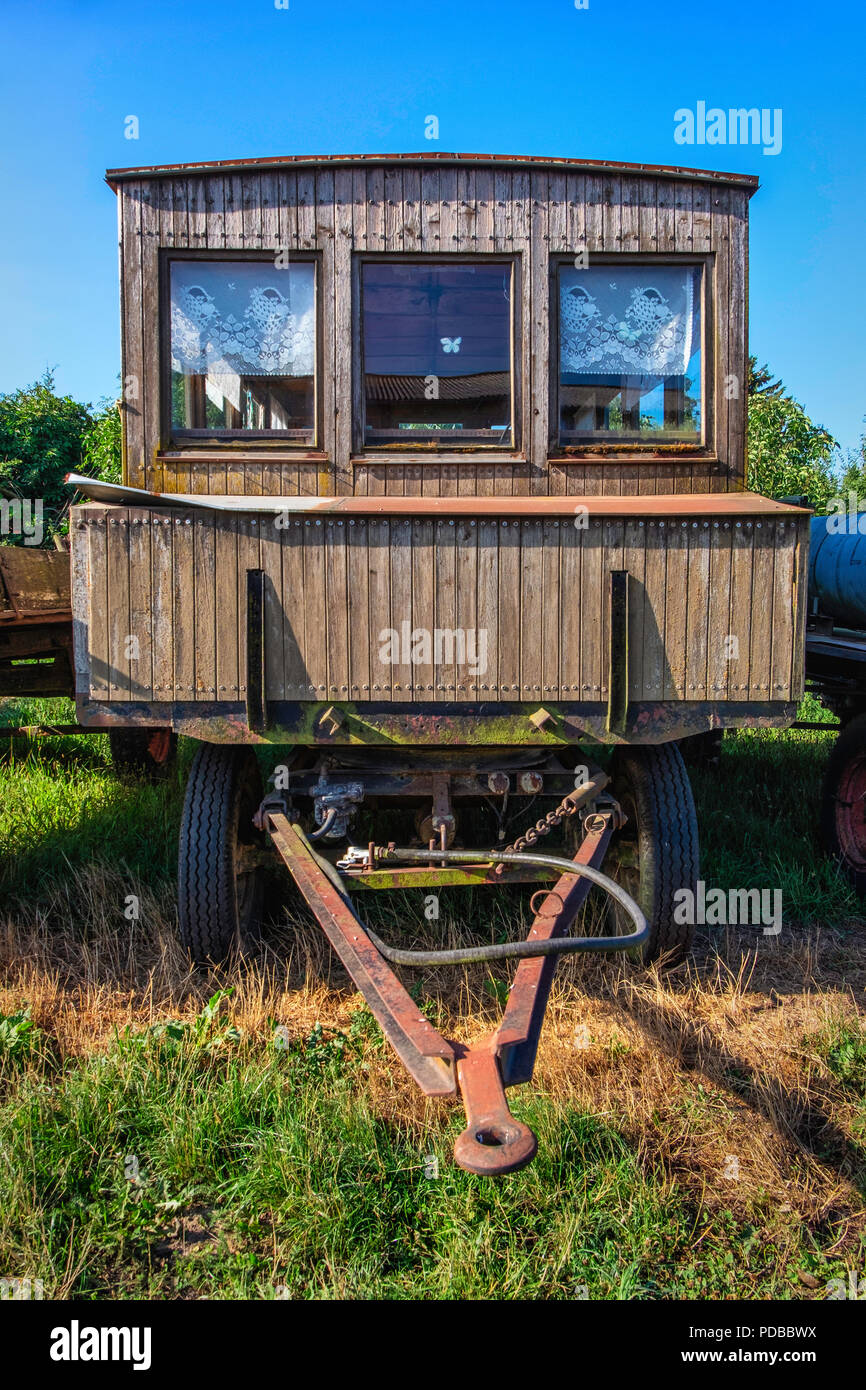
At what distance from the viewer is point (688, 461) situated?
14.4 ft

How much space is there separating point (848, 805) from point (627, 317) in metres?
3.06

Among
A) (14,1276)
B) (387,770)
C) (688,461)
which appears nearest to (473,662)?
(387,770)

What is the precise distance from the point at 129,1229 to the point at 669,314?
181 inches

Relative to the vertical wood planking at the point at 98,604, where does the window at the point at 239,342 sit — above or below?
above

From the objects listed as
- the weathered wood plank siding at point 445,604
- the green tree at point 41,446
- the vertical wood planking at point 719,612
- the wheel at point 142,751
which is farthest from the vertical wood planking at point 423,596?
the green tree at point 41,446

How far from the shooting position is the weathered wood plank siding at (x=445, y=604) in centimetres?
335

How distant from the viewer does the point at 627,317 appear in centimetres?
445

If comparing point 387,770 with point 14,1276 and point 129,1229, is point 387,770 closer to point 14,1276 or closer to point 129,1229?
point 129,1229

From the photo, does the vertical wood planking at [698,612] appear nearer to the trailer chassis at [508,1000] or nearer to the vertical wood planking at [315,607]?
the trailer chassis at [508,1000]

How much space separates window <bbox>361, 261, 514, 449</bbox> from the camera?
4.36 m

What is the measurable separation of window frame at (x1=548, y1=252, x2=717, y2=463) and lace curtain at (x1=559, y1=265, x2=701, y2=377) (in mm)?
35

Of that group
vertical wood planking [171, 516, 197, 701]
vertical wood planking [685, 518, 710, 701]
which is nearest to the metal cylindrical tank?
vertical wood planking [685, 518, 710, 701]

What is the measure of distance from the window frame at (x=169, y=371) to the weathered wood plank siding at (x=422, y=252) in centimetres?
2

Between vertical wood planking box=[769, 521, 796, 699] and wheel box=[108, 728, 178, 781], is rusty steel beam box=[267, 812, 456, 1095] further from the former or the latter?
wheel box=[108, 728, 178, 781]
